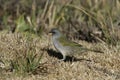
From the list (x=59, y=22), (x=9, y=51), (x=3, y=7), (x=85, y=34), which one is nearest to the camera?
(x=9, y=51)

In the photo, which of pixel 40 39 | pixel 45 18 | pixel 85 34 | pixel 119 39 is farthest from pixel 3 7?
pixel 119 39

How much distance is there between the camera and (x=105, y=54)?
8047mm

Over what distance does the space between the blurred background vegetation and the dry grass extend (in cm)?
66

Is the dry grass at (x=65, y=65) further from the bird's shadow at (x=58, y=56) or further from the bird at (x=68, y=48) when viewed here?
the bird at (x=68, y=48)

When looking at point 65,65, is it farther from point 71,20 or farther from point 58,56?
point 71,20

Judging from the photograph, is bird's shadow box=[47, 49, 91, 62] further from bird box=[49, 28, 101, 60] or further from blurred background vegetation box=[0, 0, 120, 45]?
blurred background vegetation box=[0, 0, 120, 45]

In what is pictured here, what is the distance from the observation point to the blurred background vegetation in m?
9.16

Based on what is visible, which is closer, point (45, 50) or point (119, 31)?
point (45, 50)

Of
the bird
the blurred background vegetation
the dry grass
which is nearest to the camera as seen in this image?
the dry grass

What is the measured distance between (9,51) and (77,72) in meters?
1.28

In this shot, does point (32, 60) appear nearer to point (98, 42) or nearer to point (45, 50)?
point (45, 50)

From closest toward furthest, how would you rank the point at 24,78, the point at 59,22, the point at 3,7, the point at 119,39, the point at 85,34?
the point at 24,78 < the point at 119,39 < the point at 85,34 < the point at 59,22 < the point at 3,7

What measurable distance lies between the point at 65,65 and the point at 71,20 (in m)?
4.34

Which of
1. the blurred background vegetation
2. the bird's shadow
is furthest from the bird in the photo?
the blurred background vegetation
